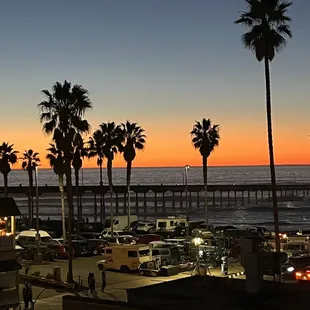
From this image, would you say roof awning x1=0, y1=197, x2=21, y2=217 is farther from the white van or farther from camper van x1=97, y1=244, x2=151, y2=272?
the white van

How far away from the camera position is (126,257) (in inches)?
1407

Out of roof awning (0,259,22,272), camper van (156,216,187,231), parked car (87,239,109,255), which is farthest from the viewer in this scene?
camper van (156,216,187,231)

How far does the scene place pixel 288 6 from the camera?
31.5m

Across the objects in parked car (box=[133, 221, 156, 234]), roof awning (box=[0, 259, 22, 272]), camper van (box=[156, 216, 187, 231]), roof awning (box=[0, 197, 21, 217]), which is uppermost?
roof awning (box=[0, 197, 21, 217])

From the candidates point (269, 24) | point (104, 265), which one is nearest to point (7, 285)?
point (104, 265)

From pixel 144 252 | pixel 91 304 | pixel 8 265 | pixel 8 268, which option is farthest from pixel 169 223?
pixel 91 304

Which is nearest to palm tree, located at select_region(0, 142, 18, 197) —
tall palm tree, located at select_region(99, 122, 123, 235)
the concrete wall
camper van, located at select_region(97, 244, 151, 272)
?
Answer: tall palm tree, located at select_region(99, 122, 123, 235)

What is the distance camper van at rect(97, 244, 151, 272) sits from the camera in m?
35.6

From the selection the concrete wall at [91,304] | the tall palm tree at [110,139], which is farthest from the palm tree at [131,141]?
the concrete wall at [91,304]

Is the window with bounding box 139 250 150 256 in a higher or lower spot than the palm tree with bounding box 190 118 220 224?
lower

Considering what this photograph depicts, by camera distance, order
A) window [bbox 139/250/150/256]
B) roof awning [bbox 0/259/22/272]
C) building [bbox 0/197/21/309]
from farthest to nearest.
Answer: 1. window [bbox 139/250/150/256]
2. building [bbox 0/197/21/309]
3. roof awning [bbox 0/259/22/272]

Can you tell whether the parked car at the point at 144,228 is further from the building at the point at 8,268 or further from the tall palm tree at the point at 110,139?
the building at the point at 8,268

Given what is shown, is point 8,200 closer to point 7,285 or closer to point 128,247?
point 7,285

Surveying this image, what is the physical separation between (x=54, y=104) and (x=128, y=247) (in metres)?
9.72
